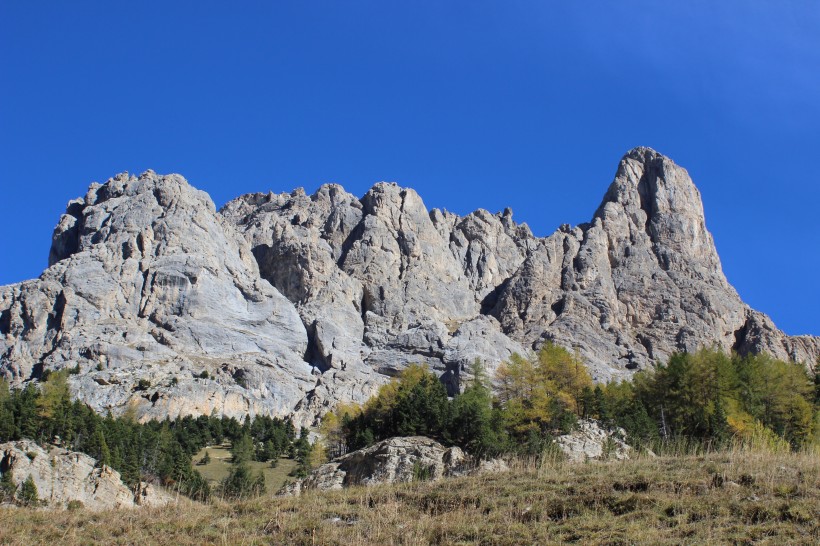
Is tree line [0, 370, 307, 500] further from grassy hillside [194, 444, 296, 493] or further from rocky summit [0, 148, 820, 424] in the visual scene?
rocky summit [0, 148, 820, 424]

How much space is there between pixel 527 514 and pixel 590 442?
18.5m

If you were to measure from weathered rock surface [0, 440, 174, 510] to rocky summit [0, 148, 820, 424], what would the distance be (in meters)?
46.7

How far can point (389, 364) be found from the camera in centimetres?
13300

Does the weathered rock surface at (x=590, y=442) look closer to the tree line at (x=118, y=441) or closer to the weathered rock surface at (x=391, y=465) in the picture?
the weathered rock surface at (x=391, y=465)

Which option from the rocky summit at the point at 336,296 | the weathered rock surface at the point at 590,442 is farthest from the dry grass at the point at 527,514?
the rocky summit at the point at 336,296

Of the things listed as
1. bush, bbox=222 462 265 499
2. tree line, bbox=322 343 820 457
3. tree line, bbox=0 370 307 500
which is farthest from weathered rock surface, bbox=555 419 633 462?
tree line, bbox=0 370 307 500

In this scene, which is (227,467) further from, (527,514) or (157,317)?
(527,514)

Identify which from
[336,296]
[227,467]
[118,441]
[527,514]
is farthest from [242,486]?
[336,296]

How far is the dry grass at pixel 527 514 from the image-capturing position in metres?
12.3

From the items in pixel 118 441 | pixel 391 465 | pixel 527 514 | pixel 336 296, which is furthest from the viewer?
pixel 336 296

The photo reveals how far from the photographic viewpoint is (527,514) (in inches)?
541

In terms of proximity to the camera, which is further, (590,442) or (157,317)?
(157,317)

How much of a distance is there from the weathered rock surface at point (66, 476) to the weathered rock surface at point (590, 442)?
2631 cm

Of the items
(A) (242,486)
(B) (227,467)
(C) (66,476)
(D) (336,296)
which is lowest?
(C) (66,476)
